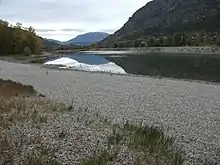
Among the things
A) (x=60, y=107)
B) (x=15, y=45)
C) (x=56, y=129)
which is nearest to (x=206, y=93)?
(x=60, y=107)

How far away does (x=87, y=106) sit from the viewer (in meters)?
22.1

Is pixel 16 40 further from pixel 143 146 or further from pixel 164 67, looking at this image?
pixel 143 146

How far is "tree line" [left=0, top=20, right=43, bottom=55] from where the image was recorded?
105625 mm

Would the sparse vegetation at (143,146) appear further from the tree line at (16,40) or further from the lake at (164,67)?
the tree line at (16,40)

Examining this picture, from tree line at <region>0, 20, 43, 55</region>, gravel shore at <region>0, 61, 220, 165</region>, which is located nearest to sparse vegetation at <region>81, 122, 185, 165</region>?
gravel shore at <region>0, 61, 220, 165</region>

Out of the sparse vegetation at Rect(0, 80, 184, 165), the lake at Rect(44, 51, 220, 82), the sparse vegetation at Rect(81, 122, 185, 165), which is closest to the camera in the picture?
the sparse vegetation at Rect(0, 80, 184, 165)

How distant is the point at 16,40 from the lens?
109188 mm

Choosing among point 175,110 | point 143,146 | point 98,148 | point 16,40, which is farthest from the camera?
point 16,40

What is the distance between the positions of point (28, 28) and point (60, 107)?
111 m

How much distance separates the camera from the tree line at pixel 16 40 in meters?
106

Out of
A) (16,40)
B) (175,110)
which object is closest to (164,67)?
(175,110)

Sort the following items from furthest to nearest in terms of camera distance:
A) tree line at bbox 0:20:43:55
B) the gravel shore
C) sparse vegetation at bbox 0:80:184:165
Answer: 1. tree line at bbox 0:20:43:55
2. the gravel shore
3. sparse vegetation at bbox 0:80:184:165

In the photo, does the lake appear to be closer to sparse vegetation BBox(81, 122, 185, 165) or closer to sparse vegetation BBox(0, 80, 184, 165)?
sparse vegetation BBox(0, 80, 184, 165)

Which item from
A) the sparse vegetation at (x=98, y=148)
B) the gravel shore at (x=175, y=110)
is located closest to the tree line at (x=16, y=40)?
the gravel shore at (x=175, y=110)
